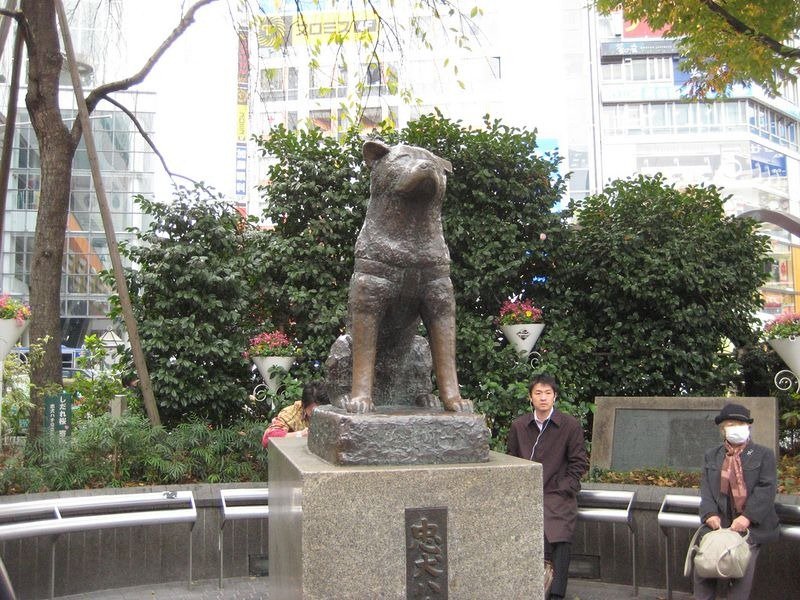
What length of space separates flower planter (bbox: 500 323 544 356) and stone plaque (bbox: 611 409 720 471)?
1524 millimetres

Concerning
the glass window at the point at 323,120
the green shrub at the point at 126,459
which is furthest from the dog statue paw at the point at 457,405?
the glass window at the point at 323,120

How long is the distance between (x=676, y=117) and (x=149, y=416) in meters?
38.2

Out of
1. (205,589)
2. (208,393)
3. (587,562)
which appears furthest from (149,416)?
(587,562)

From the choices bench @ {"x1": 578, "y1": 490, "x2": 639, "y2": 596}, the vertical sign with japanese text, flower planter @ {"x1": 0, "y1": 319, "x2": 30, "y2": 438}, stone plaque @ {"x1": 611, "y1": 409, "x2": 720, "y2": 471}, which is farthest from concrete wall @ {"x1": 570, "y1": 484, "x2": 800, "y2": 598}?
flower planter @ {"x1": 0, "y1": 319, "x2": 30, "y2": 438}

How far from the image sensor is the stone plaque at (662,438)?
6773 millimetres

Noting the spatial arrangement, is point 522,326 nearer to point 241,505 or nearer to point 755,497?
point 241,505

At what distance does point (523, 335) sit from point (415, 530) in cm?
538

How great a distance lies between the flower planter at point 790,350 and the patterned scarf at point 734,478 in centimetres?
413

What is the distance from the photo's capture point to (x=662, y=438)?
6.96 meters

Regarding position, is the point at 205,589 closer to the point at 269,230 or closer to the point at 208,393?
the point at 208,393

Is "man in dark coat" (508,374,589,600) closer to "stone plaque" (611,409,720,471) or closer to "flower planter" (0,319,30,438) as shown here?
"stone plaque" (611,409,720,471)

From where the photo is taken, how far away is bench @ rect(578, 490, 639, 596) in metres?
5.63

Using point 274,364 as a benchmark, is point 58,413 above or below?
below

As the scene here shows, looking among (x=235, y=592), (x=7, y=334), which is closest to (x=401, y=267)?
(x=235, y=592)
